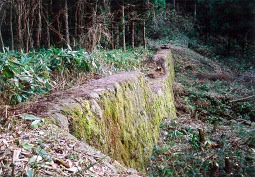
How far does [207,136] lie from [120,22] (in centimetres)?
848

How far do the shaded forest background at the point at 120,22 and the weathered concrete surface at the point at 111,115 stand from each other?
131 inches

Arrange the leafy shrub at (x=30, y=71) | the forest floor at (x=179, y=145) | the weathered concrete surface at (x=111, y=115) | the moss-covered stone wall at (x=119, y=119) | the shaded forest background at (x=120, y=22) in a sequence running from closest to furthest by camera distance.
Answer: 1. the forest floor at (x=179, y=145)
2. the weathered concrete surface at (x=111, y=115)
3. the moss-covered stone wall at (x=119, y=119)
4. the leafy shrub at (x=30, y=71)
5. the shaded forest background at (x=120, y=22)

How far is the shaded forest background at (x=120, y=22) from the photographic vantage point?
33.7 ft

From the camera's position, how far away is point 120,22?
501 inches

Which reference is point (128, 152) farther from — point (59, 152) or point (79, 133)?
point (59, 152)

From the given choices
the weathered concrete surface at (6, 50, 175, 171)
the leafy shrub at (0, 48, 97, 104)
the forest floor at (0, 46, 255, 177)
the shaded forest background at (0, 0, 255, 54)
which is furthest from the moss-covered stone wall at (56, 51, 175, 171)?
the shaded forest background at (0, 0, 255, 54)

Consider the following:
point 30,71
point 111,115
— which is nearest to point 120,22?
point 30,71

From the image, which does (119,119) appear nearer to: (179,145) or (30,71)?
(30,71)

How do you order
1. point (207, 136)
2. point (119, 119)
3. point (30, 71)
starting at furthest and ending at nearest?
point (207, 136) < point (30, 71) < point (119, 119)

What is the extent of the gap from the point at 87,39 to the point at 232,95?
5.69 metres

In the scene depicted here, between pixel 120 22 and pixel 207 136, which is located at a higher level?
pixel 120 22

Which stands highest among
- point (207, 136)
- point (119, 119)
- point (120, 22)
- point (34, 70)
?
point (120, 22)

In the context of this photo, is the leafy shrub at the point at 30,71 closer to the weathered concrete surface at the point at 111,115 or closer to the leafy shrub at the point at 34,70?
the leafy shrub at the point at 34,70

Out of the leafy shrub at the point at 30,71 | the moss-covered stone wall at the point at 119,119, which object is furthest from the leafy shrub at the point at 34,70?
the moss-covered stone wall at the point at 119,119
